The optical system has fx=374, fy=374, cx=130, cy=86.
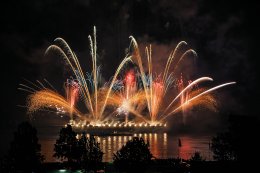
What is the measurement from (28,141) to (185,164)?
18.4 meters

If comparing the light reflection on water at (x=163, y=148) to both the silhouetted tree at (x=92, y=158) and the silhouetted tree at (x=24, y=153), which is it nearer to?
the silhouetted tree at (x=92, y=158)

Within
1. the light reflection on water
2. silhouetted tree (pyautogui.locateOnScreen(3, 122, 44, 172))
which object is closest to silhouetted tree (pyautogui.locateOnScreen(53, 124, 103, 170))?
silhouetted tree (pyautogui.locateOnScreen(3, 122, 44, 172))

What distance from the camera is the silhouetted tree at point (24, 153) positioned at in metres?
41.3

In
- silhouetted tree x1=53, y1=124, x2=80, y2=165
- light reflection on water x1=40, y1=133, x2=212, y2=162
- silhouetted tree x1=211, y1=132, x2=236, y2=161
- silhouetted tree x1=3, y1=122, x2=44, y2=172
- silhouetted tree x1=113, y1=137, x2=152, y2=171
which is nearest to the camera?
silhouetted tree x1=113, y1=137, x2=152, y2=171

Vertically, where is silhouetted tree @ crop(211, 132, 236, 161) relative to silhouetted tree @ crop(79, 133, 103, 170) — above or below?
above

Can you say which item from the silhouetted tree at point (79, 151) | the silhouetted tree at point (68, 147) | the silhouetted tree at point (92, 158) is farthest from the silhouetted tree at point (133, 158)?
the silhouetted tree at point (68, 147)

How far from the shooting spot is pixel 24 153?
41.9 metres

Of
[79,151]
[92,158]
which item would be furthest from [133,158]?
[79,151]

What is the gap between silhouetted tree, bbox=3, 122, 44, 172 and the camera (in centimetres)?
4134

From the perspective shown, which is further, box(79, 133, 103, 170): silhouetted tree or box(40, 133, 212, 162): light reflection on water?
box(40, 133, 212, 162): light reflection on water

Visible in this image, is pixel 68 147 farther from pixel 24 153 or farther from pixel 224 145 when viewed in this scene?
pixel 224 145

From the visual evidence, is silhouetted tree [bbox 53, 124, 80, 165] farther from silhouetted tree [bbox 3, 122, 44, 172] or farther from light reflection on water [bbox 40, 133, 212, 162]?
light reflection on water [bbox 40, 133, 212, 162]

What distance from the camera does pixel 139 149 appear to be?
39656mm

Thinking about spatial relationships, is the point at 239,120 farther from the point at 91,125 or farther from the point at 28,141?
the point at 91,125
